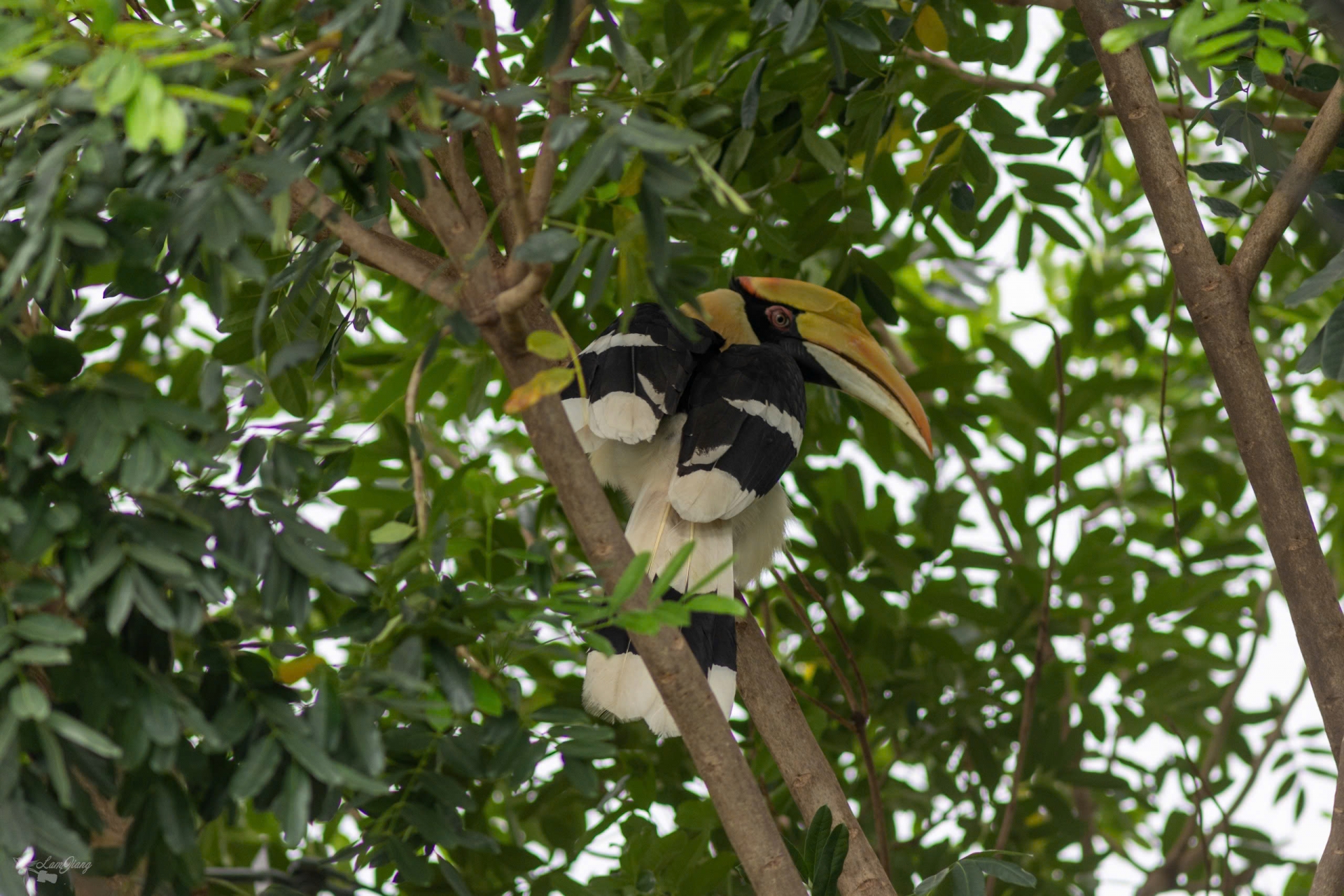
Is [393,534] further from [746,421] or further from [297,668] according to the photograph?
[746,421]

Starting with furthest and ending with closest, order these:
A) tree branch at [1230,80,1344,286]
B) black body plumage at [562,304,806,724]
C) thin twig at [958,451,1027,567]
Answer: thin twig at [958,451,1027,567], black body plumage at [562,304,806,724], tree branch at [1230,80,1344,286]

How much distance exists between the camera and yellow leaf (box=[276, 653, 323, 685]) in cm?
136

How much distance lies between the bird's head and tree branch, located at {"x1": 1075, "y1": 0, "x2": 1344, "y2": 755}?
55cm

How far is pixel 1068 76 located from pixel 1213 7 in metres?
0.70

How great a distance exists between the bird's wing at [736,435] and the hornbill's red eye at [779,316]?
224mm

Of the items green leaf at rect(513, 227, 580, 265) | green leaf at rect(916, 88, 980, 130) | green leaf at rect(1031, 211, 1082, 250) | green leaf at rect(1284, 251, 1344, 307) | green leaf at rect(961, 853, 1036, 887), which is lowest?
green leaf at rect(961, 853, 1036, 887)

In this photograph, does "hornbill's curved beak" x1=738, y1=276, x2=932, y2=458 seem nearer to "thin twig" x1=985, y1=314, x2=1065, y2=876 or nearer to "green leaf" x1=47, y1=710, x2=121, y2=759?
"thin twig" x1=985, y1=314, x2=1065, y2=876

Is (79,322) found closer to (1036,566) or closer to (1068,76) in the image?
(1068,76)

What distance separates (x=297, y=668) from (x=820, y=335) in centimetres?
117

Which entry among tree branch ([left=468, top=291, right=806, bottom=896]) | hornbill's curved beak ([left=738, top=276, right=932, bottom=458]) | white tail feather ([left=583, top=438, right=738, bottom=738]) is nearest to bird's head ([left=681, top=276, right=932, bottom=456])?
hornbill's curved beak ([left=738, top=276, right=932, bottom=458])

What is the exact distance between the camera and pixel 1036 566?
261 cm

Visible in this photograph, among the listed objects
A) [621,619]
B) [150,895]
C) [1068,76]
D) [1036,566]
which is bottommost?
[150,895]

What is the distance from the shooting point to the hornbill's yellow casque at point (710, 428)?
1.75 m

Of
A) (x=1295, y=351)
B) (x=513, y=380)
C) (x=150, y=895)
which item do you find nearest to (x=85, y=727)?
(x=150, y=895)
